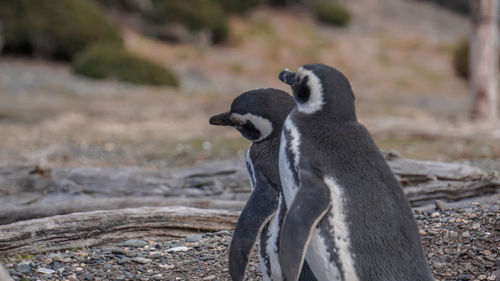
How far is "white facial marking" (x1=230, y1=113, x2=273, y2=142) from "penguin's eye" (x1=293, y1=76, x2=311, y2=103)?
0.33 m

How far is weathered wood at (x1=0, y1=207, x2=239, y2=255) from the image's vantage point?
11.1 ft

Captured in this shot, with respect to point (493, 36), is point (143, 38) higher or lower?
higher

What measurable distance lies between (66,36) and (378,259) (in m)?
18.6

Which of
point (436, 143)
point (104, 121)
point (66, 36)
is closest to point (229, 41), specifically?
point (66, 36)

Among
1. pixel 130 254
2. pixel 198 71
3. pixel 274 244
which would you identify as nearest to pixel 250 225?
pixel 274 244

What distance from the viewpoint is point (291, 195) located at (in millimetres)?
2213

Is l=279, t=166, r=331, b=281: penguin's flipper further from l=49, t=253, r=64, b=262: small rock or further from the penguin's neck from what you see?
l=49, t=253, r=64, b=262: small rock

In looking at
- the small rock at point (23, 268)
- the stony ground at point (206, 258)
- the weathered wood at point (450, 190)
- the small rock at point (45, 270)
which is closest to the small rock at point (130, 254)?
the stony ground at point (206, 258)

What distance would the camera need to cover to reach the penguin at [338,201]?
6.68ft

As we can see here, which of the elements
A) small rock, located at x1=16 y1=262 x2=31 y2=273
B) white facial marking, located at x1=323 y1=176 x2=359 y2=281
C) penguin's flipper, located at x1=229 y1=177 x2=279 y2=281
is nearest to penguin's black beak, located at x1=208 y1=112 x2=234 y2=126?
penguin's flipper, located at x1=229 y1=177 x2=279 y2=281

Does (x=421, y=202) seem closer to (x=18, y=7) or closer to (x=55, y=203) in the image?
(x=55, y=203)

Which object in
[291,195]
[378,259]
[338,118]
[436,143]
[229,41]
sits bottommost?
[436,143]

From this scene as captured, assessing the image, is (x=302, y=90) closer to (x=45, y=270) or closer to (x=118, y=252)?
(x=118, y=252)

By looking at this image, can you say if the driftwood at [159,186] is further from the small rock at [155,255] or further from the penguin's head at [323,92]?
the penguin's head at [323,92]
